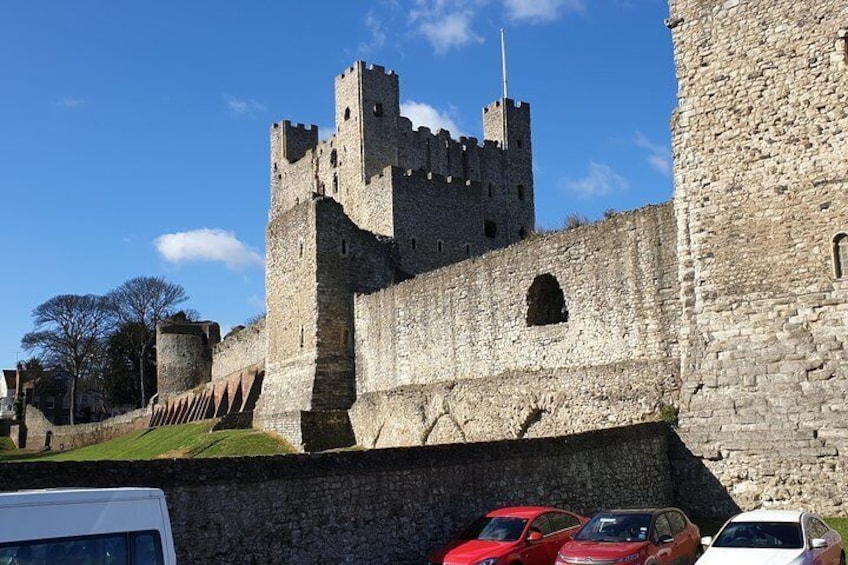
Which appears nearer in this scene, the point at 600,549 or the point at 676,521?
the point at 600,549

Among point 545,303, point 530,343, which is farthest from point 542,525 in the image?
point 545,303

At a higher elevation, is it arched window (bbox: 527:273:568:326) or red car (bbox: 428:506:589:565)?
arched window (bbox: 527:273:568:326)

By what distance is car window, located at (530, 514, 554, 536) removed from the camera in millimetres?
13003

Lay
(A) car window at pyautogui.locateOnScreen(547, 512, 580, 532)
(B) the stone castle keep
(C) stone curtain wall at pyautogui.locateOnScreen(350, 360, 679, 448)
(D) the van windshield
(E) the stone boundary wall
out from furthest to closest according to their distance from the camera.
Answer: (E) the stone boundary wall → (C) stone curtain wall at pyautogui.locateOnScreen(350, 360, 679, 448) → (B) the stone castle keep → (A) car window at pyautogui.locateOnScreen(547, 512, 580, 532) → (D) the van windshield

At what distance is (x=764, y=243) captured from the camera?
17766 mm

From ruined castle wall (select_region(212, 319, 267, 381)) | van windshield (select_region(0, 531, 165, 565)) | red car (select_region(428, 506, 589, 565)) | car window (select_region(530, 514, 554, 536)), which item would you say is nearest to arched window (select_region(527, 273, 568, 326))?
red car (select_region(428, 506, 589, 565))

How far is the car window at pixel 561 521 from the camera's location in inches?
528

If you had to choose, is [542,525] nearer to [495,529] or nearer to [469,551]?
[495,529]

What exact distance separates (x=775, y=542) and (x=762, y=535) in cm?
21

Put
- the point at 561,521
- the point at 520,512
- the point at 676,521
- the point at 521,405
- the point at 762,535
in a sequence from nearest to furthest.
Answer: the point at 762,535 < the point at 520,512 < the point at 676,521 < the point at 561,521 < the point at 521,405

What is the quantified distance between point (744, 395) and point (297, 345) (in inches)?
814

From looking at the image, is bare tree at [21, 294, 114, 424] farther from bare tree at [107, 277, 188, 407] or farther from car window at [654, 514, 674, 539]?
car window at [654, 514, 674, 539]

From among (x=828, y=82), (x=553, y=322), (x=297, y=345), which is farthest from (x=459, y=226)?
(x=828, y=82)

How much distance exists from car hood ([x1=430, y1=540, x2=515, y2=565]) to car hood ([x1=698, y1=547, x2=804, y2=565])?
2616 millimetres
